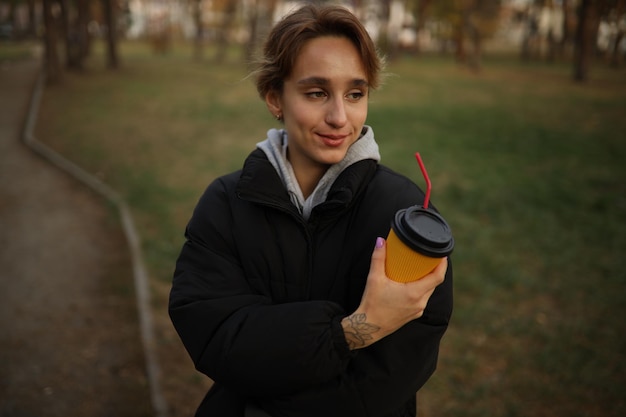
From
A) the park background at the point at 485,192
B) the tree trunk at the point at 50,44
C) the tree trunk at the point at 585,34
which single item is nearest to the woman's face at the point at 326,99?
the park background at the point at 485,192

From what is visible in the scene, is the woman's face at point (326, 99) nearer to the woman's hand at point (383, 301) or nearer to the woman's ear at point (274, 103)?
the woman's ear at point (274, 103)

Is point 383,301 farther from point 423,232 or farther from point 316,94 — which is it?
point 316,94

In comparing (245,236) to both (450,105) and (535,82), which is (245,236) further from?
(535,82)

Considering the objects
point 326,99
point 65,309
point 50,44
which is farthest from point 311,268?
point 50,44

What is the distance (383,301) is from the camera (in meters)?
1.53

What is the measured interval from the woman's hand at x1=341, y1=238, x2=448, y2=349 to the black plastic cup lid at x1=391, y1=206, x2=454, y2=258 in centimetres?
9

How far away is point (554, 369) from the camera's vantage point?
14.6 feet

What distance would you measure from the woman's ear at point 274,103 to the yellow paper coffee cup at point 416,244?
784 mm

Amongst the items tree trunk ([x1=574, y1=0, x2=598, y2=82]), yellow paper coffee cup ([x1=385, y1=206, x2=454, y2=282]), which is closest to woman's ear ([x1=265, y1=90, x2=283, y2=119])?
yellow paper coffee cup ([x1=385, y1=206, x2=454, y2=282])

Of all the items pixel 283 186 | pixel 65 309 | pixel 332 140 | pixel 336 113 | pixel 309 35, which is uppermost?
pixel 309 35

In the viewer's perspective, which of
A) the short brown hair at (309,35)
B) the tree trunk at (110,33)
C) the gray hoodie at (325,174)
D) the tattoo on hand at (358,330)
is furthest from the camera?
the tree trunk at (110,33)

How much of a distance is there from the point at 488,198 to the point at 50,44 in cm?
1800

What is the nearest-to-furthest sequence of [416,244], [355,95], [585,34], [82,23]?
1. [416,244]
2. [355,95]
3. [585,34]
4. [82,23]

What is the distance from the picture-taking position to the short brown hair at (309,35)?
1.80 metres
